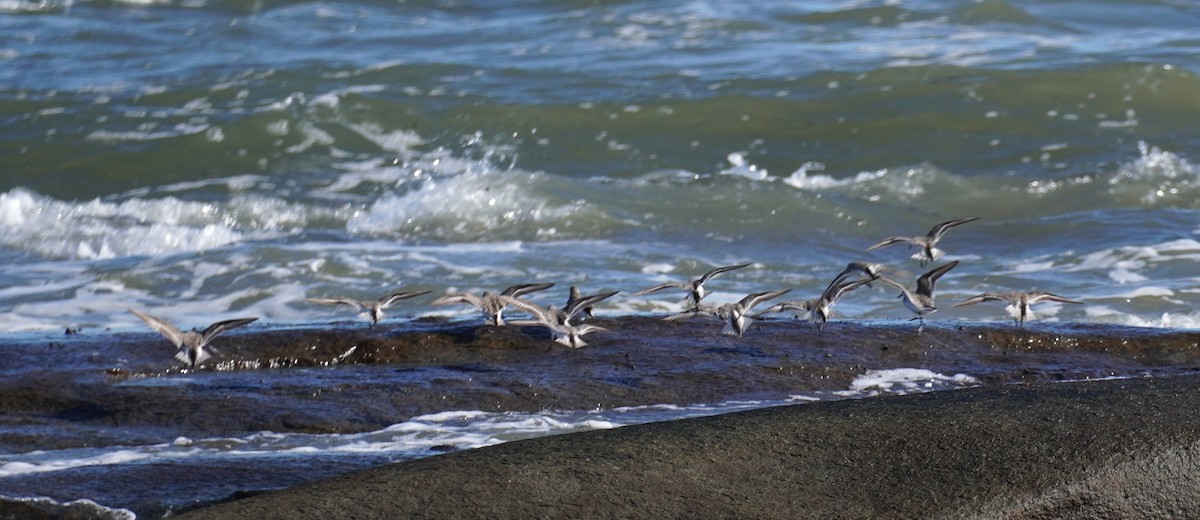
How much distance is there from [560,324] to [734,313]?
759 millimetres

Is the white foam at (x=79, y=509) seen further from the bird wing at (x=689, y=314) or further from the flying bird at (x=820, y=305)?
the flying bird at (x=820, y=305)

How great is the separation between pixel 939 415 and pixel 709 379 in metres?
1.51

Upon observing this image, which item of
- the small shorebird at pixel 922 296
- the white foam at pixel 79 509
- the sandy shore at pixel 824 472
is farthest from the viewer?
the small shorebird at pixel 922 296

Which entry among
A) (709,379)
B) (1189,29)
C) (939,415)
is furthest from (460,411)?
(1189,29)

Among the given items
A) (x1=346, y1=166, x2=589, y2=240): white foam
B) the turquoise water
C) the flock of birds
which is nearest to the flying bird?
the flock of birds

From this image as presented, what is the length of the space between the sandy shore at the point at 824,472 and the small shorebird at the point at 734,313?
212 cm

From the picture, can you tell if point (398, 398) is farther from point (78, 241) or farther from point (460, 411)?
point (78, 241)

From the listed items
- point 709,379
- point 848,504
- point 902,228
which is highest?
point 848,504

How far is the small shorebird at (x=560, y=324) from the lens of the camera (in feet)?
20.2

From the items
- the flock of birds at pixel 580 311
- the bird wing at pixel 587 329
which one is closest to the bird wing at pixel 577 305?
the flock of birds at pixel 580 311

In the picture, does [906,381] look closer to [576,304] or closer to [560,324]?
[560,324]

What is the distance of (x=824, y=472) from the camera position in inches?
153

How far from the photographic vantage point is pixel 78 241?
11711 mm

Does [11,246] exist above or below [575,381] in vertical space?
below
